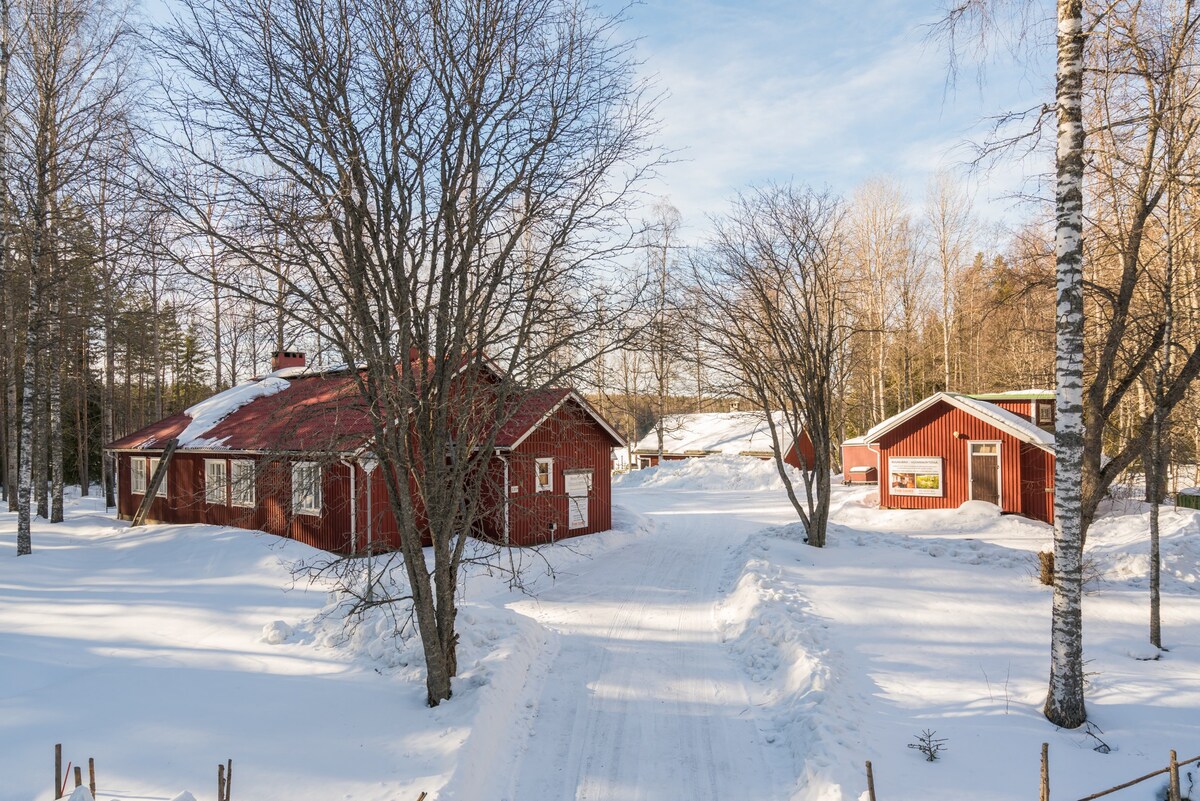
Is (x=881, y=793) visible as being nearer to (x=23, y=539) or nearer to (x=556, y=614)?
(x=556, y=614)

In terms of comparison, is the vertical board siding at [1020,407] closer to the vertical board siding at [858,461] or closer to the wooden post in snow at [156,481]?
the vertical board siding at [858,461]

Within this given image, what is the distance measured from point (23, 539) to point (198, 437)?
14.2 feet

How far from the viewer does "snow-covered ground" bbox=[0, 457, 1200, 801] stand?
5.11 meters

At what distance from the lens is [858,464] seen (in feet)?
110

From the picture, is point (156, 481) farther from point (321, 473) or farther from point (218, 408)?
point (321, 473)

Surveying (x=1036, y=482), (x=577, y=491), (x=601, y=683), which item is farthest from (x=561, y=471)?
(x=1036, y=482)

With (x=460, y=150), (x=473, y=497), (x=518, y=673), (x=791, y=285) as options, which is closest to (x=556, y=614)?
(x=518, y=673)

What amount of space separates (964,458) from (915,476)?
158cm

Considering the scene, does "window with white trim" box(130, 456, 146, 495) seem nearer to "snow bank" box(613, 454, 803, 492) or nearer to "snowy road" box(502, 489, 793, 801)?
"snowy road" box(502, 489, 793, 801)

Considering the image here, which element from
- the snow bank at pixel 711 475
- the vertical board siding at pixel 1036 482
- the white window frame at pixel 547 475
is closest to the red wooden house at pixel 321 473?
the white window frame at pixel 547 475

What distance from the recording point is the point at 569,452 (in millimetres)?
17156

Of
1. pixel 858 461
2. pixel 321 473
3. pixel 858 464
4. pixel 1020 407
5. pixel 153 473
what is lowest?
pixel 858 464

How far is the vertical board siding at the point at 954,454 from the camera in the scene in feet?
62.2

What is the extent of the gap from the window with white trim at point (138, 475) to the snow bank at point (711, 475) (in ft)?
69.7
